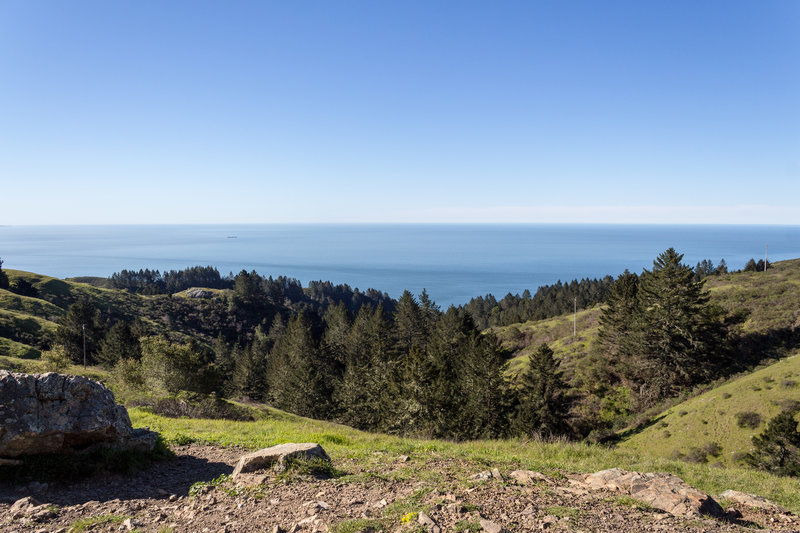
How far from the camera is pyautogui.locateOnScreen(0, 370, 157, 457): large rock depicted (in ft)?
29.0

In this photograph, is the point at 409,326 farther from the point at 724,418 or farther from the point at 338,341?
the point at 724,418

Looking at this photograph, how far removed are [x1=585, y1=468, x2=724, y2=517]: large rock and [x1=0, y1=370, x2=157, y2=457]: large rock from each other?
1198cm

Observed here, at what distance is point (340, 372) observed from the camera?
6788cm

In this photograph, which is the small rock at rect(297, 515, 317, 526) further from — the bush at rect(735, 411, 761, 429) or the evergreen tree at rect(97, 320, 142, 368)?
the evergreen tree at rect(97, 320, 142, 368)

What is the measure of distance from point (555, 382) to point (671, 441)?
814cm

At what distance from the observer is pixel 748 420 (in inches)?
1013

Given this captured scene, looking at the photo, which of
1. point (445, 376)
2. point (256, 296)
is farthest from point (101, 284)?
point (445, 376)

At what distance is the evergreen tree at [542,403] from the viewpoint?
96.8 ft

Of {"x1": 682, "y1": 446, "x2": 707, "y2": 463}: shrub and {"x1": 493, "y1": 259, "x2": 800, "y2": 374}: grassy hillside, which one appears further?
{"x1": 493, "y1": 259, "x2": 800, "y2": 374}: grassy hillside

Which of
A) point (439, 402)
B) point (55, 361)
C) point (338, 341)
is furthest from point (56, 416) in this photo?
point (338, 341)

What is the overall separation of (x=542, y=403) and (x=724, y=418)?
38.9 feet

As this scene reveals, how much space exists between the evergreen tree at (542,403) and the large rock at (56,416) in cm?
2554

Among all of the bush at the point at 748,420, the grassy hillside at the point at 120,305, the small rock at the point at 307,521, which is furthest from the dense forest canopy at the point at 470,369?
the grassy hillside at the point at 120,305

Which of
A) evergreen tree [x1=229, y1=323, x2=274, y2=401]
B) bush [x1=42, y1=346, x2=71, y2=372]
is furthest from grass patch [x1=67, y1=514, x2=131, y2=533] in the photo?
evergreen tree [x1=229, y1=323, x2=274, y2=401]
